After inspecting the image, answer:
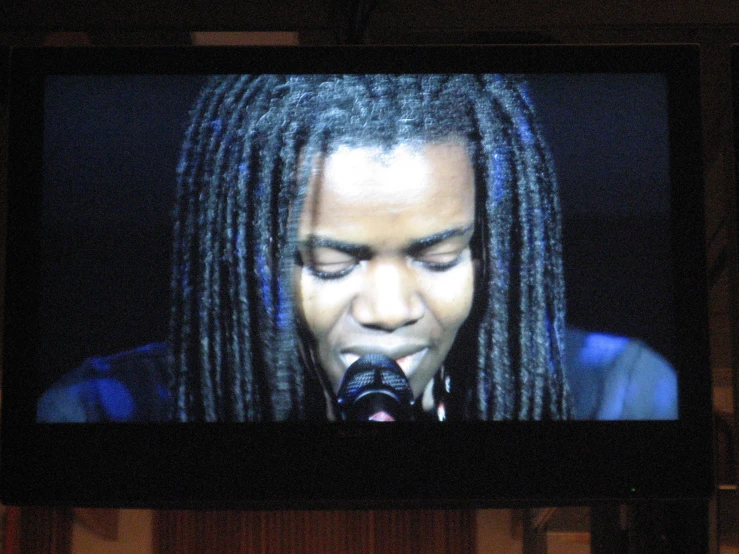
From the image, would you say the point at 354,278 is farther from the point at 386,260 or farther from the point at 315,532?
the point at 315,532

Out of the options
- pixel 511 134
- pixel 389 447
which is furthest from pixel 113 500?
pixel 511 134

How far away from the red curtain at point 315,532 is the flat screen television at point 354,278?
10.0 inches

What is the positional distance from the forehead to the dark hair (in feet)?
0.10

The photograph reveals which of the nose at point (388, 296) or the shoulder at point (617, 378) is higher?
the nose at point (388, 296)

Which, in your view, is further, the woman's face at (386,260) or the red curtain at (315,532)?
the red curtain at (315,532)

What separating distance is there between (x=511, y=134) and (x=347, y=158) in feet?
1.15

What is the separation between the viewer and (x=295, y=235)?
5.70 ft

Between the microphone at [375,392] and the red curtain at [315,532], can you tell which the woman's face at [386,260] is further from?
the red curtain at [315,532]

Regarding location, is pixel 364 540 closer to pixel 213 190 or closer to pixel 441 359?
pixel 441 359

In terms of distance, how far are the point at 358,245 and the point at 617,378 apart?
1.95 ft

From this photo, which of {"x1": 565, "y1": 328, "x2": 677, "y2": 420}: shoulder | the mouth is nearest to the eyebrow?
the mouth

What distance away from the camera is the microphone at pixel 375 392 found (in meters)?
1.71

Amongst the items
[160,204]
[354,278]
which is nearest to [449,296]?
[354,278]

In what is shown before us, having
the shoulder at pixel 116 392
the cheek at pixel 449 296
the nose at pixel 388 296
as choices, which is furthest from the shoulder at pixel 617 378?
the shoulder at pixel 116 392
